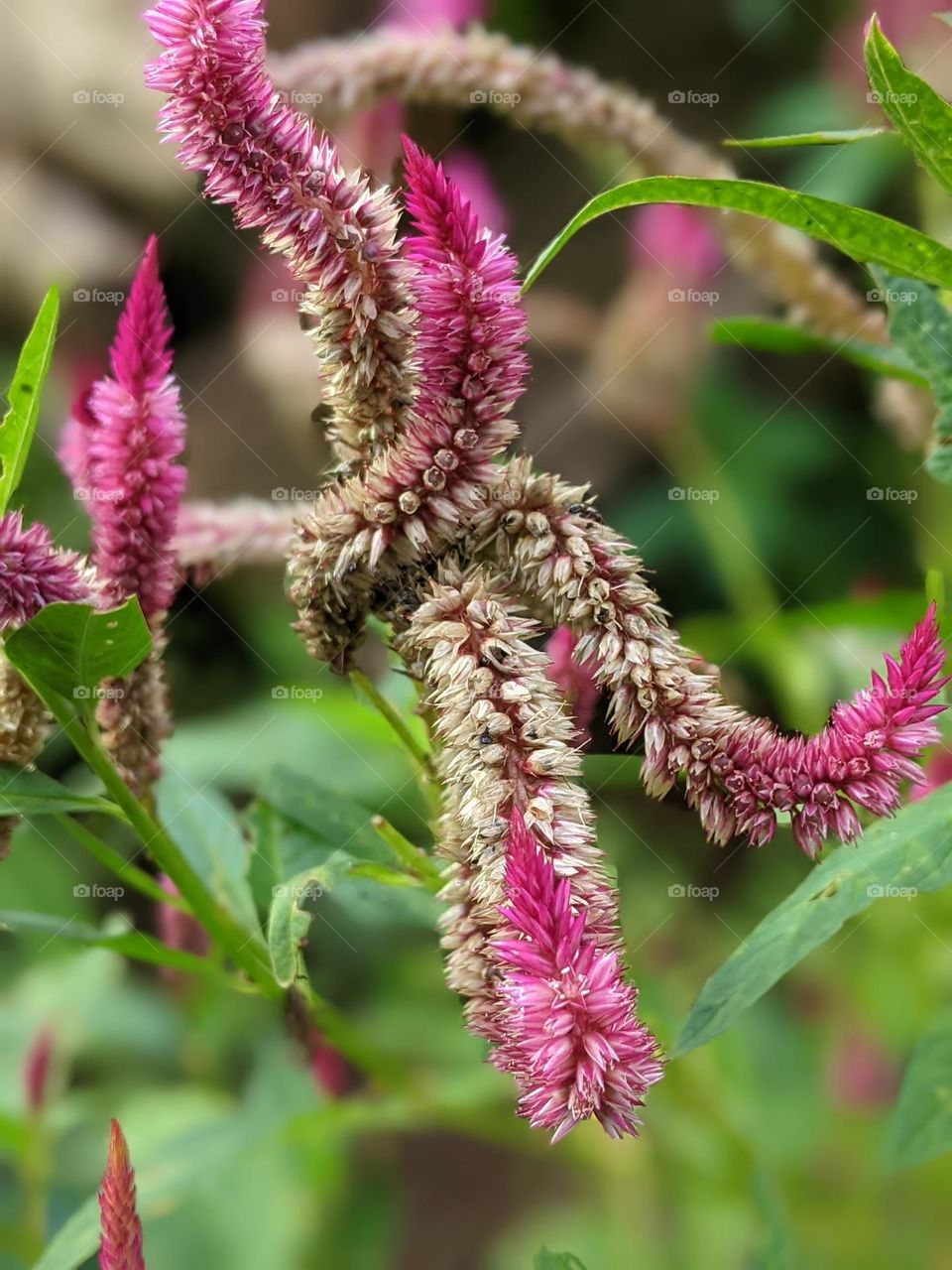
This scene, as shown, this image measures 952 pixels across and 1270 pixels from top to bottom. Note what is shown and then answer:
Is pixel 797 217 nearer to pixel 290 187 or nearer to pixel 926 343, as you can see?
pixel 926 343

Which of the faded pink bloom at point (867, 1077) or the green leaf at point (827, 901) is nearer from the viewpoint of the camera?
the green leaf at point (827, 901)

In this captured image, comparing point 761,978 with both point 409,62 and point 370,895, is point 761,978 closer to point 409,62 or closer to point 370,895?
point 370,895

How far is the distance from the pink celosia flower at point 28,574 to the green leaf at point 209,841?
414 mm

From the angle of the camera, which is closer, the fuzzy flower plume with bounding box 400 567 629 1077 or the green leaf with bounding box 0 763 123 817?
the fuzzy flower plume with bounding box 400 567 629 1077

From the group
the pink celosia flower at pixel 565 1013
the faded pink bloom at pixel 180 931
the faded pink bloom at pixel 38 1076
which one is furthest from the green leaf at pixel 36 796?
the faded pink bloom at pixel 38 1076

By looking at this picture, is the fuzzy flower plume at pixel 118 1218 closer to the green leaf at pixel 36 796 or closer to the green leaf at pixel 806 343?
the green leaf at pixel 36 796

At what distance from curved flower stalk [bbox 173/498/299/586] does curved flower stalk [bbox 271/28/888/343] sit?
0.44 metres

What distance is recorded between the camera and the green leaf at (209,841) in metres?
1.12

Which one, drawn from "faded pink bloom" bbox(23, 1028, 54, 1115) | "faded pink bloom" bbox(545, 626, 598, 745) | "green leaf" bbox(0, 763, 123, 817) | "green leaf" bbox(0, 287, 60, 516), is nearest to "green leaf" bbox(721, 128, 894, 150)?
"faded pink bloom" bbox(545, 626, 598, 745)

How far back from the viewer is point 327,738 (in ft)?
6.38

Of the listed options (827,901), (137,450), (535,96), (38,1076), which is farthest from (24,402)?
(38,1076)

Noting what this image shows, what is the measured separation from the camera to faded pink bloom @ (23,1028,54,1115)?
4.44 ft

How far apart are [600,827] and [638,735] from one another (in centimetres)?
151

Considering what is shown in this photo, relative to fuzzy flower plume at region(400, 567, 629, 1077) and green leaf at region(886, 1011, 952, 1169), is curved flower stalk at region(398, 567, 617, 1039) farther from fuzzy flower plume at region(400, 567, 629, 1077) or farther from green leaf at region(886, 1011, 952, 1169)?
green leaf at region(886, 1011, 952, 1169)
